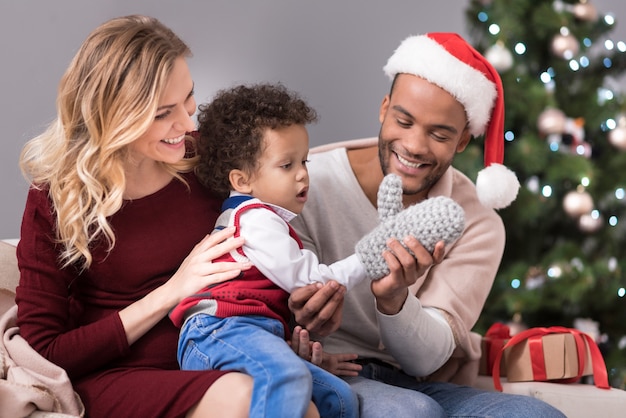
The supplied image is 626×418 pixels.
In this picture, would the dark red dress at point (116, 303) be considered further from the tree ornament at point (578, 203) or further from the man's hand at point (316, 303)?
the tree ornament at point (578, 203)

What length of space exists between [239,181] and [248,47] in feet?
6.80

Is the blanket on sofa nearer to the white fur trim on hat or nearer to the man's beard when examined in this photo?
the man's beard

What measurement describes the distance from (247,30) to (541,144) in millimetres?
1463

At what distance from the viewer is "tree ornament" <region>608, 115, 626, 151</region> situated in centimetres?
368

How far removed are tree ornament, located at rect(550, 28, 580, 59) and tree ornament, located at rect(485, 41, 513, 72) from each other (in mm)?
226

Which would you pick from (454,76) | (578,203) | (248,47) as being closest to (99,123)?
(454,76)

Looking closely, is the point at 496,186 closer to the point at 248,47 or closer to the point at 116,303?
the point at 116,303

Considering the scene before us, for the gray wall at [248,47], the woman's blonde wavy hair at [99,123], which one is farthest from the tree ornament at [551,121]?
the woman's blonde wavy hair at [99,123]

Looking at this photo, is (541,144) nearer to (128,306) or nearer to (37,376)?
(128,306)

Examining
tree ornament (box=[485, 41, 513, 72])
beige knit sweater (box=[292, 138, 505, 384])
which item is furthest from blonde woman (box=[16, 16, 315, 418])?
tree ornament (box=[485, 41, 513, 72])

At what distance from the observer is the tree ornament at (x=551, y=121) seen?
3584mm

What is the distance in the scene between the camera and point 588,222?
12.1ft

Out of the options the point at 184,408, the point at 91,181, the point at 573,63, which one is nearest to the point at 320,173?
the point at 91,181

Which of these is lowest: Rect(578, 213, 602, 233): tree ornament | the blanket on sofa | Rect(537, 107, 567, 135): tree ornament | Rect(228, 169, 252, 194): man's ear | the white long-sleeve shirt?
Rect(578, 213, 602, 233): tree ornament
